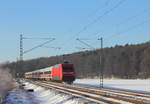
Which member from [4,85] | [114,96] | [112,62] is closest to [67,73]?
[4,85]

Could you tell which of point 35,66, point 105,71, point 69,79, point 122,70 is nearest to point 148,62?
point 122,70

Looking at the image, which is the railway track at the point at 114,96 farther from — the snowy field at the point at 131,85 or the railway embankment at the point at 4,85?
the railway embankment at the point at 4,85

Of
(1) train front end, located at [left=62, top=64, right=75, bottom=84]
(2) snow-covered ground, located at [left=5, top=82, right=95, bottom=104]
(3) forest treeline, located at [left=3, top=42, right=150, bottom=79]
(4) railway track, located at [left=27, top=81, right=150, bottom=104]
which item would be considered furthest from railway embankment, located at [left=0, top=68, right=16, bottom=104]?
(3) forest treeline, located at [left=3, top=42, right=150, bottom=79]

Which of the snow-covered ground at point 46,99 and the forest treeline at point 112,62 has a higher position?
the forest treeline at point 112,62

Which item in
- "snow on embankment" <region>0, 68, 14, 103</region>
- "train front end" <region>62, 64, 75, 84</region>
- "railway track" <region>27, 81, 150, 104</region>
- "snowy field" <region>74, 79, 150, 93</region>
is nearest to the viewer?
"railway track" <region>27, 81, 150, 104</region>

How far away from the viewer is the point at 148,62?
412 ft

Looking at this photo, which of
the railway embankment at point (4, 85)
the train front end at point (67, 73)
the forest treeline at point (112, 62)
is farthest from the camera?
the forest treeline at point (112, 62)

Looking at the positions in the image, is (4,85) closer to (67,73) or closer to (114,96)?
(67,73)

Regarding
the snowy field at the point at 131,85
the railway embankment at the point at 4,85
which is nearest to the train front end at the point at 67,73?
the snowy field at the point at 131,85

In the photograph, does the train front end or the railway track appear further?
the train front end

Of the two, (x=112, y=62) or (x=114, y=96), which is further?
(x=112, y=62)

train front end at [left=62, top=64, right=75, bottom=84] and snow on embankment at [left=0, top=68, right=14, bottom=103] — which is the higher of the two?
train front end at [left=62, top=64, right=75, bottom=84]

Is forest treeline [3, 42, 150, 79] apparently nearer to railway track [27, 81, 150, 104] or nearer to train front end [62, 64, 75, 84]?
train front end [62, 64, 75, 84]

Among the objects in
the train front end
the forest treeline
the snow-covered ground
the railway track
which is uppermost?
the forest treeline
